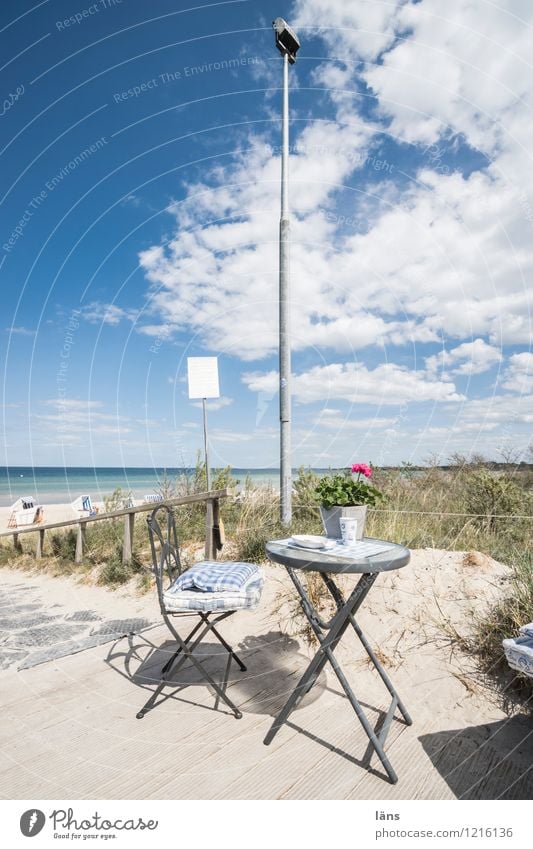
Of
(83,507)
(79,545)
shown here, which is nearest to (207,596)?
(79,545)

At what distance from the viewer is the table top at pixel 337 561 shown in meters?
1.76

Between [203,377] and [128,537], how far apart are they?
77.9 inches

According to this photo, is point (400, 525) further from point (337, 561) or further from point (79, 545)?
point (79, 545)

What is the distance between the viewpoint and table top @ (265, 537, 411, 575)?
176 centimetres

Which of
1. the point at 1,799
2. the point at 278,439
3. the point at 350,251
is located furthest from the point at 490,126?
the point at 1,799

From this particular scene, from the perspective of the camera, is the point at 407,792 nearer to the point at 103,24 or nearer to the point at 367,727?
the point at 367,727

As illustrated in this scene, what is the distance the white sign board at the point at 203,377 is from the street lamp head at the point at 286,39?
12.9ft

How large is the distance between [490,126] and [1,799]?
530 centimetres

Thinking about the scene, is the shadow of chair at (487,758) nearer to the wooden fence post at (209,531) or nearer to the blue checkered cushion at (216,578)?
the blue checkered cushion at (216,578)

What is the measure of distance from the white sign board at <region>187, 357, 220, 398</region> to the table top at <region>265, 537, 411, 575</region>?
307 centimetres

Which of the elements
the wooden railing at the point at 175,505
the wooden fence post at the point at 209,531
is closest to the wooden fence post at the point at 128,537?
the wooden railing at the point at 175,505

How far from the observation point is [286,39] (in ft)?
17.2

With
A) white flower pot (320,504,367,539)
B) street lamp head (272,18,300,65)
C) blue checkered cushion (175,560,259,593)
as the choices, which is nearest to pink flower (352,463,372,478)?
white flower pot (320,504,367,539)
